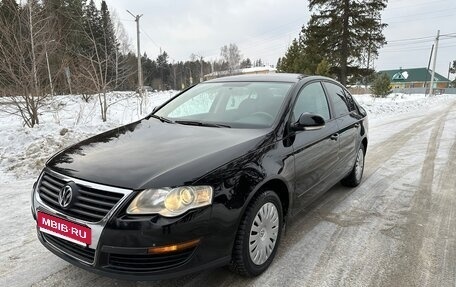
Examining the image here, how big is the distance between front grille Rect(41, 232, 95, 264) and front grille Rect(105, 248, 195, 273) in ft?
0.51

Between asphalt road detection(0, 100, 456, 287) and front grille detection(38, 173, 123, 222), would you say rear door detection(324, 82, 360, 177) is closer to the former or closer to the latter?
asphalt road detection(0, 100, 456, 287)

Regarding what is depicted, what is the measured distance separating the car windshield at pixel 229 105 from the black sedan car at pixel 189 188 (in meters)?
0.02

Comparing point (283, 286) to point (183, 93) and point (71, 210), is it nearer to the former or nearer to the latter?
point (71, 210)

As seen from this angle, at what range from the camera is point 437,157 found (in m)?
6.79

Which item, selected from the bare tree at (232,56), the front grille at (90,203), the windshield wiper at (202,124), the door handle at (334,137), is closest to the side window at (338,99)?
the door handle at (334,137)

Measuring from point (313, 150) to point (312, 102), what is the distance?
640mm

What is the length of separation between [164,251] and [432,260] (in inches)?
91.6

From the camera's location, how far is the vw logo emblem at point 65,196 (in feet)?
7.32

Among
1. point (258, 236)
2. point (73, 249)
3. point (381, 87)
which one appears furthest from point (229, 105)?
point (381, 87)

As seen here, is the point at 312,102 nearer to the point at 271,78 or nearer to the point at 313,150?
the point at 271,78

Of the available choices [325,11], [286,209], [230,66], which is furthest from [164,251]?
[230,66]

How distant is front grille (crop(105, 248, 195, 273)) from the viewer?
2105 mm

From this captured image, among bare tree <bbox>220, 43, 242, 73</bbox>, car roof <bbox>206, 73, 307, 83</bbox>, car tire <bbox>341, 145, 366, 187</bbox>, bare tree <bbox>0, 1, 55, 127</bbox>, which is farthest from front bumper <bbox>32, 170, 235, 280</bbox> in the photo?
bare tree <bbox>220, 43, 242, 73</bbox>

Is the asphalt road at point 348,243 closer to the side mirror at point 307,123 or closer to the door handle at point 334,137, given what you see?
the door handle at point 334,137
